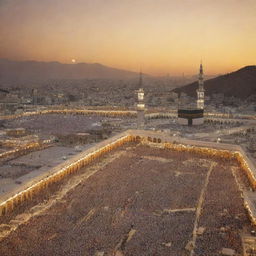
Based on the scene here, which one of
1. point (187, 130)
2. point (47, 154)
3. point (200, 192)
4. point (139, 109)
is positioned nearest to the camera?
point (200, 192)

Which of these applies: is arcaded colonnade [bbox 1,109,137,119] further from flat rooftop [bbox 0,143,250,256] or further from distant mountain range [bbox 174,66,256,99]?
distant mountain range [bbox 174,66,256,99]

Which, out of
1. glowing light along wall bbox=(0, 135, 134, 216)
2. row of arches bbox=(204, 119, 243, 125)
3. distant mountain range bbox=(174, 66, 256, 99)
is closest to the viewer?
glowing light along wall bbox=(0, 135, 134, 216)

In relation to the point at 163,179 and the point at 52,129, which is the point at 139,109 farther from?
the point at 163,179

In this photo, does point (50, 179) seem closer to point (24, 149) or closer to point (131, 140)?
point (24, 149)

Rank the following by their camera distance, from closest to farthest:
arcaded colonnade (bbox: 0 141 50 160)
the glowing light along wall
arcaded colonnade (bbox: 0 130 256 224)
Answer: the glowing light along wall < arcaded colonnade (bbox: 0 130 256 224) < arcaded colonnade (bbox: 0 141 50 160)

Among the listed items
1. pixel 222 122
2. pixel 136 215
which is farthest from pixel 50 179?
pixel 222 122

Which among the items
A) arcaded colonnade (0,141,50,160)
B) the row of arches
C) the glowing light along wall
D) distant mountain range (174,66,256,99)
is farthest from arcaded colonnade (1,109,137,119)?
distant mountain range (174,66,256,99)

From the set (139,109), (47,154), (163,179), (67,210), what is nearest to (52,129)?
(139,109)
